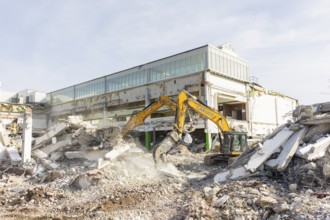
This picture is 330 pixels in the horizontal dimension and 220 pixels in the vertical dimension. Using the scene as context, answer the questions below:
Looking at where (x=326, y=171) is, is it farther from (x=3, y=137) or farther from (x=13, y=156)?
(x=3, y=137)

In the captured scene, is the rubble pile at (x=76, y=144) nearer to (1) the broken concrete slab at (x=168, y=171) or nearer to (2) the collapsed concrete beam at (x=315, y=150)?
(1) the broken concrete slab at (x=168, y=171)

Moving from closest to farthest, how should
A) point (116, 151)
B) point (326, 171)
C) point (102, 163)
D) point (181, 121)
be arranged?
point (326, 171) → point (102, 163) → point (116, 151) → point (181, 121)

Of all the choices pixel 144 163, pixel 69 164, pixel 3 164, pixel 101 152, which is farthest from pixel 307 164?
pixel 3 164

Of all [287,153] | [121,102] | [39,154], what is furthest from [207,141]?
[287,153]

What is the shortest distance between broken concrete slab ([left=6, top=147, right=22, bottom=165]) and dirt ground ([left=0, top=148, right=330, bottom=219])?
86.5 inches

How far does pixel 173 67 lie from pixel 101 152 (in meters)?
15.4

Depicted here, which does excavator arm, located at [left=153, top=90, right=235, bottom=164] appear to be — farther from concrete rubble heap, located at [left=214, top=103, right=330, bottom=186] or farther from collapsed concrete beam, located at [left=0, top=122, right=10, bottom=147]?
collapsed concrete beam, located at [left=0, top=122, right=10, bottom=147]

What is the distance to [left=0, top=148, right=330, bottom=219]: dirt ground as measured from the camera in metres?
6.03

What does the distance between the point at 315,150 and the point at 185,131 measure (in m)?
4.92

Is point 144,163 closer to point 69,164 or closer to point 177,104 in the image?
point 177,104

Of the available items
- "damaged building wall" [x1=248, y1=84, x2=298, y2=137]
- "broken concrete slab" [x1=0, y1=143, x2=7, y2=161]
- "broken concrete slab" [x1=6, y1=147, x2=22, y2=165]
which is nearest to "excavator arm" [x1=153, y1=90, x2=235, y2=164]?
"broken concrete slab" [x1=6, y1=147, x2=22, y2=165]

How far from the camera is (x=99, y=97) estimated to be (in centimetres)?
3309

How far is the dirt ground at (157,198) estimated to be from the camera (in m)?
6.03

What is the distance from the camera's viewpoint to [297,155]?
814cm
